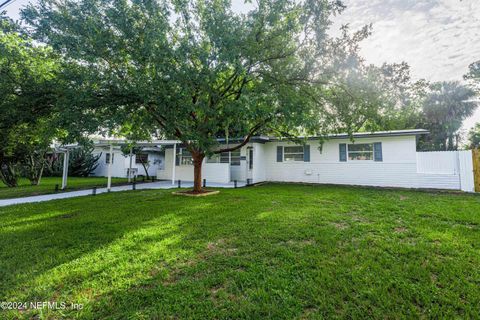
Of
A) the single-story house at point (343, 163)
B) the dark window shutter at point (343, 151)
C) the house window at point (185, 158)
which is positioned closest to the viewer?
the single-story house at point (343, 163)

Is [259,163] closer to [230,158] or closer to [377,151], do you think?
[230,158]

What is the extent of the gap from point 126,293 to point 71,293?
2.00 feet

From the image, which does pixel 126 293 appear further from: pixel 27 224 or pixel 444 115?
pixel 444 115

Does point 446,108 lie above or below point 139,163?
above

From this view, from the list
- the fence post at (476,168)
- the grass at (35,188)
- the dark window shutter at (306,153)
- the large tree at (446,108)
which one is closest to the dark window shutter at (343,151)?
the dark window shutter at (306,153)

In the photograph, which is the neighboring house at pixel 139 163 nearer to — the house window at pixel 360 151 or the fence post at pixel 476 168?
the house window at pixel 360 151

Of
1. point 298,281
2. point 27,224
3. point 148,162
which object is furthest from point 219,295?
point 148,162

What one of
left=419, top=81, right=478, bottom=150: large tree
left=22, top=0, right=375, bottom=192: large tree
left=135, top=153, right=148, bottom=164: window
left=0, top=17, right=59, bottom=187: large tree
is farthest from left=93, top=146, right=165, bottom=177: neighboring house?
left=419, top=81, right=478, bottom=150: large tree

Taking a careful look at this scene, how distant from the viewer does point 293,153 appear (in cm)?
1330

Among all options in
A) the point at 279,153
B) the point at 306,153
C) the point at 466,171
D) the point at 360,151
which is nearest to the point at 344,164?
the point at 360,151

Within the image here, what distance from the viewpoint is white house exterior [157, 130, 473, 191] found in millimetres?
9914

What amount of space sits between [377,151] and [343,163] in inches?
68.0

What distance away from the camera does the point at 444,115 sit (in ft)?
59.1

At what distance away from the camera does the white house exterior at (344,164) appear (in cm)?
991
